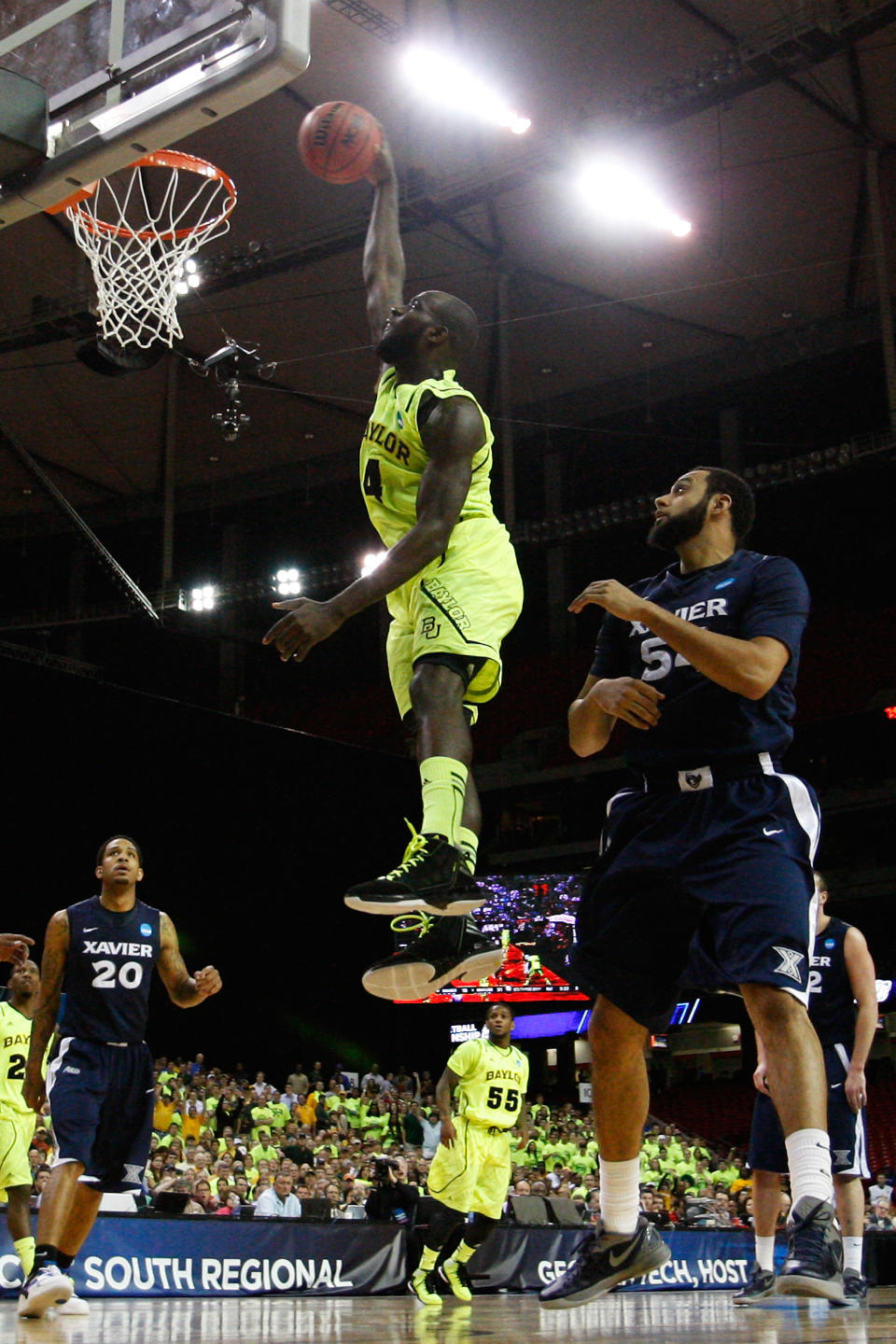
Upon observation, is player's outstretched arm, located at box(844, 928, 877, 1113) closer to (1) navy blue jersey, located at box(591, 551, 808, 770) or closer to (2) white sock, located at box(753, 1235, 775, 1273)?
(2) white sock, located at box(753, 1235, 775, 1273)

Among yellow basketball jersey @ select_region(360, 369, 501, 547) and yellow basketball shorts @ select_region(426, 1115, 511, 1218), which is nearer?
yellow basketball jersey @ select_region(360, 369, 501, 547)

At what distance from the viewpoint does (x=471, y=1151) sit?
887 cm

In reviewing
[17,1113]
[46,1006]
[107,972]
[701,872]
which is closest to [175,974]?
[107,972]

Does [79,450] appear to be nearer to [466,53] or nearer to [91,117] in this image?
[466,53]

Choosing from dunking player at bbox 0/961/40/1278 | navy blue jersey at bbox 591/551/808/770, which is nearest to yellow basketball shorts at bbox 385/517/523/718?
navy blue jersey at bbox 591/551/808/770

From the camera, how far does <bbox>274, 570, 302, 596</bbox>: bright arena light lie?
22.8m

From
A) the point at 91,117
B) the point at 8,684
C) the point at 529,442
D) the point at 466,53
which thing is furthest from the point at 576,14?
the point at 91,117

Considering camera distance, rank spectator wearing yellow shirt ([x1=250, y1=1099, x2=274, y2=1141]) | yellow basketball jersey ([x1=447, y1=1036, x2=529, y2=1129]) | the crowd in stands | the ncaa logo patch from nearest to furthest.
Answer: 1. the ncaa logo patch
2. yellow basketball jersey ([x1=447, y1=1036, x2=529, y2=1129])
3. the crowd in stands
4. spectator wearing yellow shirt ([x1=250, y1=1099, x2=274, y2=1141])

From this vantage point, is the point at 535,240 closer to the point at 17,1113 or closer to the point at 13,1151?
the point at 17,1113

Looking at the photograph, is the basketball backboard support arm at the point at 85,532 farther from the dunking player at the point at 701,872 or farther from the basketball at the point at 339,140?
the dunking player at the point at 701,872

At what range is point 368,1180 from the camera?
42.8 ft

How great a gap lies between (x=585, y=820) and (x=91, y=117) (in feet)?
71.1

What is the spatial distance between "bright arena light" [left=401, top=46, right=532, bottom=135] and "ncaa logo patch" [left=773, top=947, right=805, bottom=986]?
47.9ft

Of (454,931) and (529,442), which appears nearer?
(454,931)
